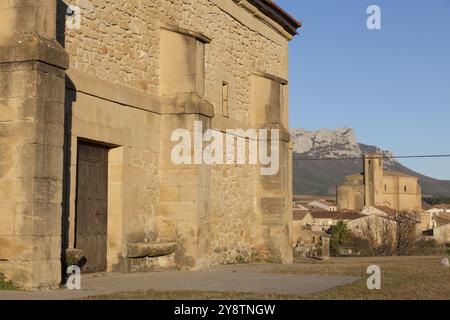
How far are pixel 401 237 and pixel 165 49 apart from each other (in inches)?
1536

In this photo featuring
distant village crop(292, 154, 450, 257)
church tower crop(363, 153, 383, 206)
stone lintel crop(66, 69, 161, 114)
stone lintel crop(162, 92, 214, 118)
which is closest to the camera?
stone lintel crop(66, 69, 161, 114)

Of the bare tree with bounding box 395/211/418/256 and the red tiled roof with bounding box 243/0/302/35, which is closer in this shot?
the red tiled roof with bounding box 243/0/302/35

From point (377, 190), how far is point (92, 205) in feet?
375

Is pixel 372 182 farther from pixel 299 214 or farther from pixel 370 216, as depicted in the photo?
pixel 370 216

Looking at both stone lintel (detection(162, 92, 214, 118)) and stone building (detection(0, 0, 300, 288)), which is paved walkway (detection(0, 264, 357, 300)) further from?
stone lintel (detection(162, 92, 214, 118))

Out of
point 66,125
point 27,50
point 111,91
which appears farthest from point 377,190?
point 27,50

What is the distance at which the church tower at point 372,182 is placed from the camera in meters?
121

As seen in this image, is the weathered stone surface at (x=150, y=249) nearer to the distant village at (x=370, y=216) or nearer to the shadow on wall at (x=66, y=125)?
the shadow on wall at (x=66, y=125)

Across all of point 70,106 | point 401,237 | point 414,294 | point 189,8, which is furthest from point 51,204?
point 401,237

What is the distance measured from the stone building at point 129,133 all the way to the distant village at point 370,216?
3372 cm

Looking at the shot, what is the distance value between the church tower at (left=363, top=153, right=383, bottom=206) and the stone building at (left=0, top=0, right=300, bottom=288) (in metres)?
107

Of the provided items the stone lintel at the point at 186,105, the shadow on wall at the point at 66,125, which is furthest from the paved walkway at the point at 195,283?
the stone lintel at the point at 186,105

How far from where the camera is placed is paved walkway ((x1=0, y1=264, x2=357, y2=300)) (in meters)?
8.20

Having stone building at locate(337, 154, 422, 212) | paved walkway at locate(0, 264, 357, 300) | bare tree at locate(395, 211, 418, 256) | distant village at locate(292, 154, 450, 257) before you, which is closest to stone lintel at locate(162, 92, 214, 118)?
paved walkway at locate(0, 264, 357, 300)
